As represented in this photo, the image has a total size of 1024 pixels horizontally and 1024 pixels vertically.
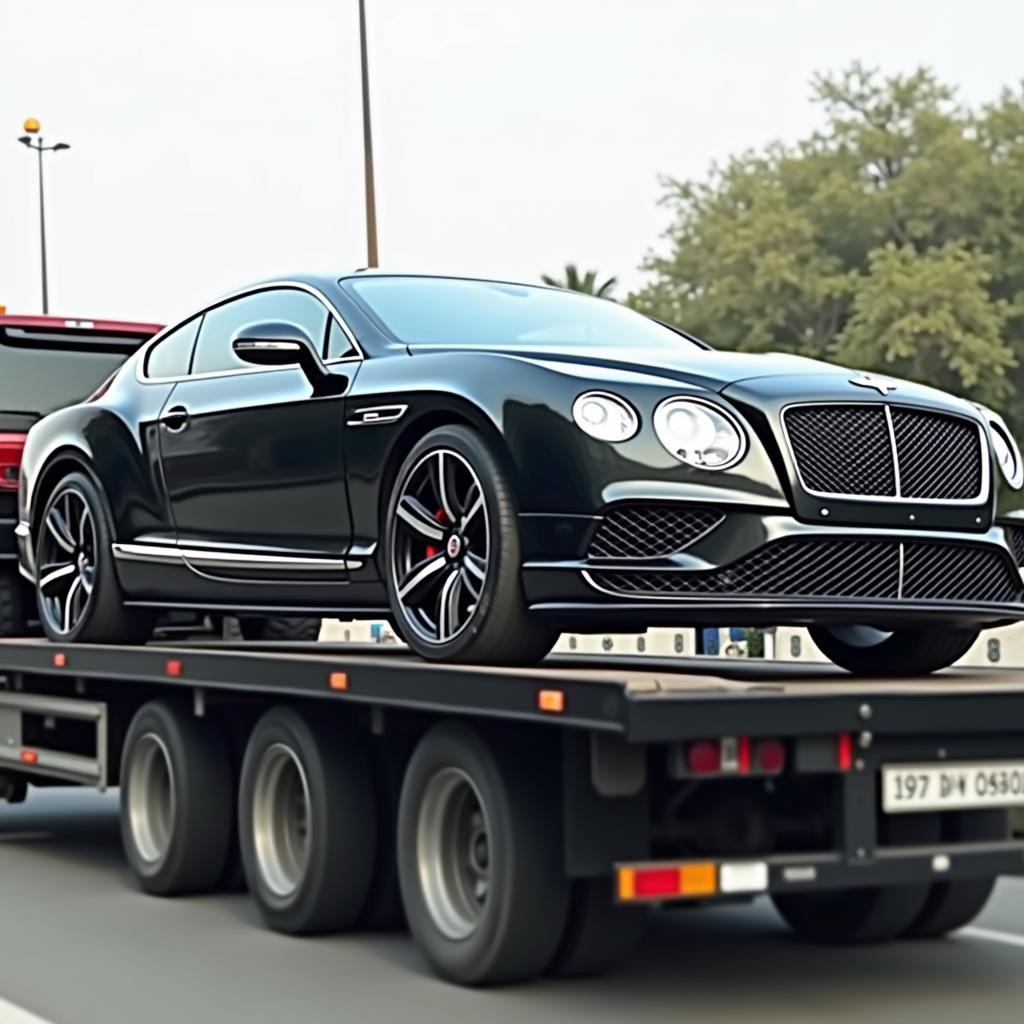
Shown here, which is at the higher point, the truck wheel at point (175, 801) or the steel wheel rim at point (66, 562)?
the steel wheel rim at point (66, 562)

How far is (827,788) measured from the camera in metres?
6.19

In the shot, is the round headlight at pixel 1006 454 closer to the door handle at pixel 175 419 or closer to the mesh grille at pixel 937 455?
the mesh grille at pixel 937 455

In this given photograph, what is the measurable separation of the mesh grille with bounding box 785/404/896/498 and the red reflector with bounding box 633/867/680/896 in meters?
1.51

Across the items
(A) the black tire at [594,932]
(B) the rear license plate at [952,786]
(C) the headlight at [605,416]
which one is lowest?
(A) the black tire at [594,932]

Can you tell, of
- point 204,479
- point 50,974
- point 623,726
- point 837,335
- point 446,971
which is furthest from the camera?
point 837,335

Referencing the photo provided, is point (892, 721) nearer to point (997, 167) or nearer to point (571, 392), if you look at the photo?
point (571, 392)

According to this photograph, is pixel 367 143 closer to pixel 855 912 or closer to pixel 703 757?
pixel 855 912

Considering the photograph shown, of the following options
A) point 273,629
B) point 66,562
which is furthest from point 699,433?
point 273,629

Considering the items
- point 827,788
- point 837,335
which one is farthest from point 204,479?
point 837,335

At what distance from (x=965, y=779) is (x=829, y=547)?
1.00 metres

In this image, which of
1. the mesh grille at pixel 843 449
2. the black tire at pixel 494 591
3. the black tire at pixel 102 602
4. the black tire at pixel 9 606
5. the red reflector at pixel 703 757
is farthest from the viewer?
the black tire at pixel 9 606

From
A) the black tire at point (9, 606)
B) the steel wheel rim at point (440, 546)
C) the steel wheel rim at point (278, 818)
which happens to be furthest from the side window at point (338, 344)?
the black tire at point (9, 606)

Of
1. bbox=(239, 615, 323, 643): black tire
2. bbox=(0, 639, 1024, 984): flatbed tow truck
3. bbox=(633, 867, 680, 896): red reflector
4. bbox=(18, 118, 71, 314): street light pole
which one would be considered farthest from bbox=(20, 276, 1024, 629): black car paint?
bbox=(18, 118, 71, 314): street light pole

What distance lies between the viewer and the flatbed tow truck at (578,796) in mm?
5992
